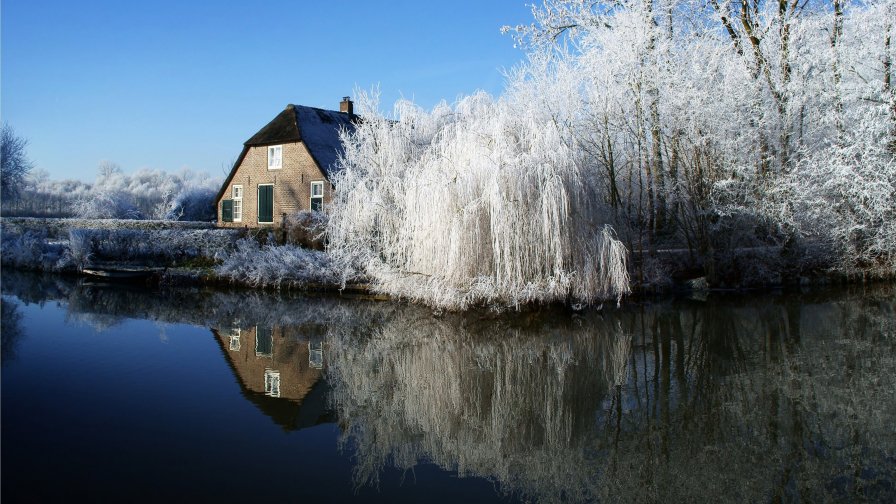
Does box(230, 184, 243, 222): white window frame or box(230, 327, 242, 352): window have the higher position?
box(230, 184, 243, 222): white window frame

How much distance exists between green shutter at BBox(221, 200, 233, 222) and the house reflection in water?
1636cm

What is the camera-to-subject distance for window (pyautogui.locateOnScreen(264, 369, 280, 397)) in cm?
764

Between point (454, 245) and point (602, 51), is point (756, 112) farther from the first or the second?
point (454, 245)

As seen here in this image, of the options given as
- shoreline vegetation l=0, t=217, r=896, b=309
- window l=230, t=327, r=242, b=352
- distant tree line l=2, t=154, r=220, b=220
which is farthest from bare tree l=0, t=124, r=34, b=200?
window l=230, t=327, r=242, b=352

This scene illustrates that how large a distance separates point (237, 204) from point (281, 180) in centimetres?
306

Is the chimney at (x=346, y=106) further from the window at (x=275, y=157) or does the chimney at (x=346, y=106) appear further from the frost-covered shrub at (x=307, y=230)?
the frost-covered shrub at (x=307, y=230)

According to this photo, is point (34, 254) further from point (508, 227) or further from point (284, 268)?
point (508, 227)

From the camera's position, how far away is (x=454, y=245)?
12.4 m

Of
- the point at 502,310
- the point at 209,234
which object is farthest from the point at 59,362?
the point at 209,234

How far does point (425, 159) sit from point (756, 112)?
29.6 feet

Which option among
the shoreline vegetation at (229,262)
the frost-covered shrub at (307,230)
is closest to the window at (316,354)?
the shoreline vegetation at (229,262)

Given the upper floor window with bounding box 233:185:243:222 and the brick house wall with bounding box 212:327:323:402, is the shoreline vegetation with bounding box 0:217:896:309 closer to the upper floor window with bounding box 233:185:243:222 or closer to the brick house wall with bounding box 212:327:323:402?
the brick house wall with bounding box 212:327:323:402

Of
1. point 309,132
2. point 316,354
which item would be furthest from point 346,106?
point 316,354

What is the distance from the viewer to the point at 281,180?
2572 cm
